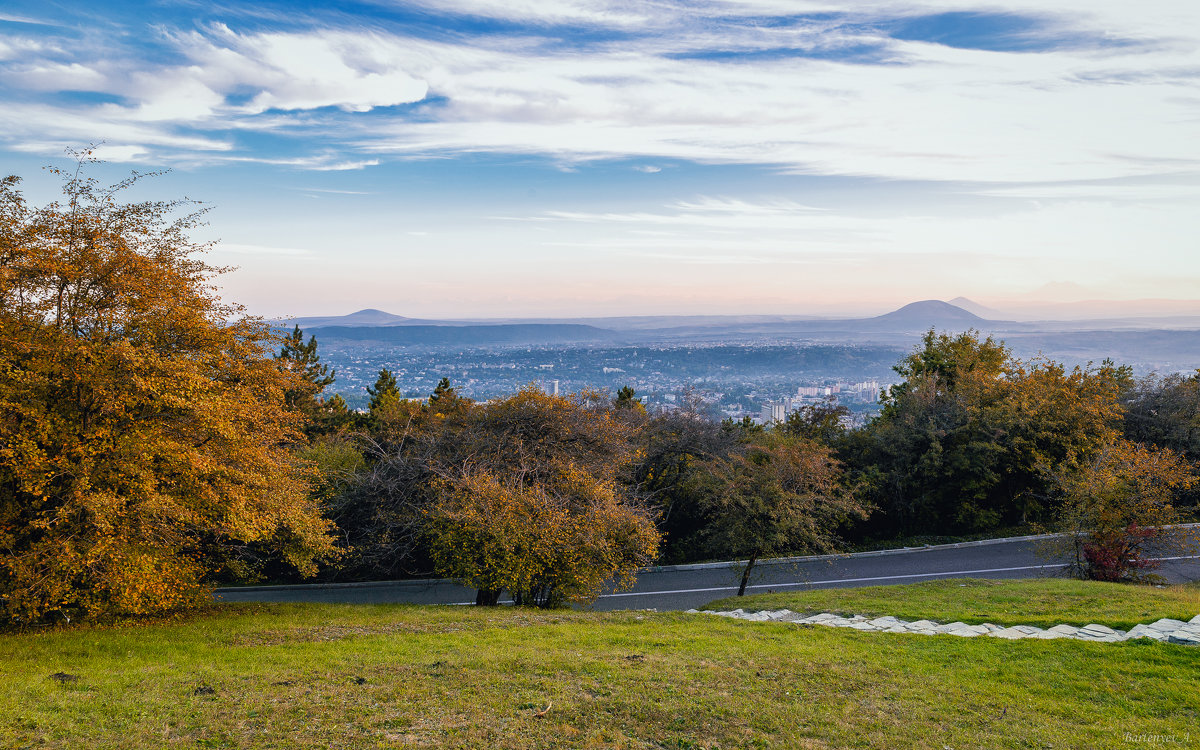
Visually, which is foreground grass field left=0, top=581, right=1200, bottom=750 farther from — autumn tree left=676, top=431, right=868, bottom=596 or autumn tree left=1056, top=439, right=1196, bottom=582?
autumn tree left=676, top=431, right=868, bottom=596

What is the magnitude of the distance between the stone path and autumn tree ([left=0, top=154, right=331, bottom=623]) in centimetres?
1269

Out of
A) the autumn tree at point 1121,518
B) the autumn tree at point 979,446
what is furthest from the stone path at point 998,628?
the autumn tree at point 979,446

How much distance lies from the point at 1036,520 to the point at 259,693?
33.8 meters

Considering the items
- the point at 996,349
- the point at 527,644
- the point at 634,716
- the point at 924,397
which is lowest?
the point at 527,644

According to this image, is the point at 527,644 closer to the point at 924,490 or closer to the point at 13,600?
the point at 13,600

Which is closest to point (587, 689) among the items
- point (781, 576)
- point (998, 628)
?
point (998, 628)

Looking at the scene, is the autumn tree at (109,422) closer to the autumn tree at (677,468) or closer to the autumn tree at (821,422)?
the autumn tree at (677,468)

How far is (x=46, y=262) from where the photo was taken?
1209 centimetres

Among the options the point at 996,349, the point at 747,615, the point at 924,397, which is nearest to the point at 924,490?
the point at 924,397

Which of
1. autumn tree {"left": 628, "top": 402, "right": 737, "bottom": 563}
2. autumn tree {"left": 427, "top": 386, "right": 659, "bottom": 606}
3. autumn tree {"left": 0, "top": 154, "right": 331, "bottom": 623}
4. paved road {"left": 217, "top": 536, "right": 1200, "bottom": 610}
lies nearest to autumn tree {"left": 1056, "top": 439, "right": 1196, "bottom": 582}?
paved road {"left": 217, "top": 536, "right": 1200, "bottom": 610}

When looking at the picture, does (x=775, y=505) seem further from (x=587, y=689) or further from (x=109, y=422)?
(x=109, y=422)

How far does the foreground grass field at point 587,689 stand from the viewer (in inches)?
303

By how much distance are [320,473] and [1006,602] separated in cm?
2001

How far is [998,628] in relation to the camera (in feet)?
41.3
